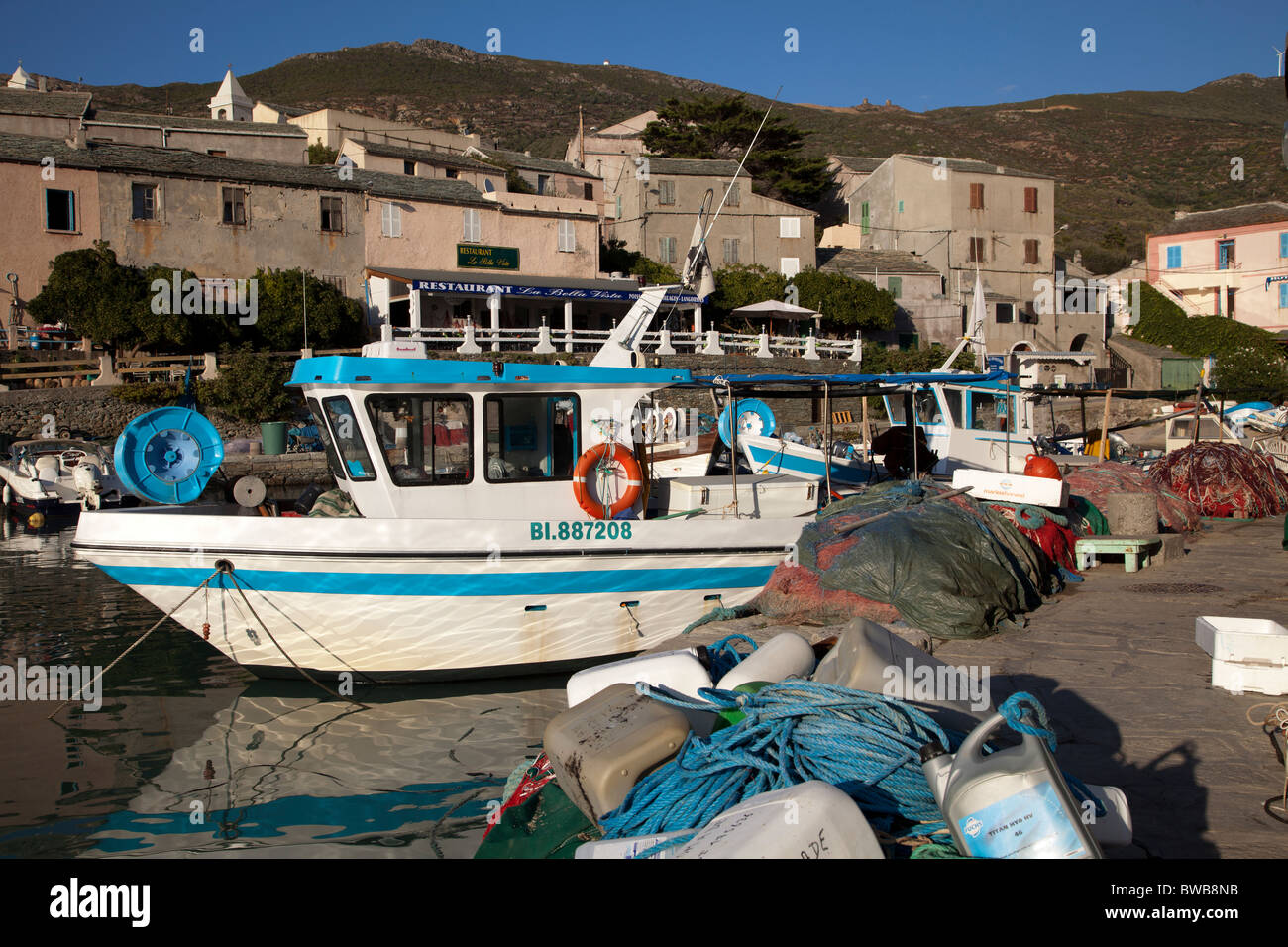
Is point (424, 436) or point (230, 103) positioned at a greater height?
point (230, 103)

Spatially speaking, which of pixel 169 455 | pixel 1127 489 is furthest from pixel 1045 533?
pixel 169 455

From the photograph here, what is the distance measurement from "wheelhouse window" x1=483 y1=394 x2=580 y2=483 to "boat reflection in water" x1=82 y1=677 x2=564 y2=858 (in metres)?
1.95

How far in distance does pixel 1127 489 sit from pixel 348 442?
31.0 ft

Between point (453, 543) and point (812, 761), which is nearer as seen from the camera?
point (812, 761)

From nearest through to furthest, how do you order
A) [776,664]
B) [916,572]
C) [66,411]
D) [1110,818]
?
[1110,818] → [776,664] → [916,572] → [66,411]

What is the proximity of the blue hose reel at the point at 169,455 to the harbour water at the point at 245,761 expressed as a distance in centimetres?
185

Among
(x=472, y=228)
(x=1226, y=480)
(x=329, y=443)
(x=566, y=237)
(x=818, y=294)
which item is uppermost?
(x=472, y=228)

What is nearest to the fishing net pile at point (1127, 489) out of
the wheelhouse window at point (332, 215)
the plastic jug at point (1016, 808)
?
the plastic jug at point (1016, 808)

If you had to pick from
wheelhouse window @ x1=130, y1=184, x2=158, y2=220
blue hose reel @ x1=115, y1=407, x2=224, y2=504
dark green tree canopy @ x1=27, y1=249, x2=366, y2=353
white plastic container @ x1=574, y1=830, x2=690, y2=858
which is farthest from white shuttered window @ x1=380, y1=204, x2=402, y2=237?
white plastic container @ x1=574, y1=830, x2=690, y2=858

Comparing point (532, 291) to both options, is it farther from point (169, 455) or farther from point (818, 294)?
point (169, 455)

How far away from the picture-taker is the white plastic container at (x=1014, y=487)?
32.2 ft

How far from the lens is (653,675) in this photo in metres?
5.52

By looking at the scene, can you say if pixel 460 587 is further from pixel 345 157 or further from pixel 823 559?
pixel 345 157
